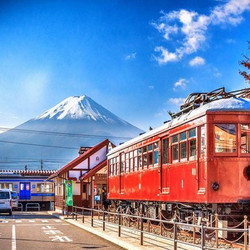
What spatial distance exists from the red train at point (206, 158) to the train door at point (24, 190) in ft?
145

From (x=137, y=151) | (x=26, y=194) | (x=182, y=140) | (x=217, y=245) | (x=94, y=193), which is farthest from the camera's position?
(x=26, y=194)

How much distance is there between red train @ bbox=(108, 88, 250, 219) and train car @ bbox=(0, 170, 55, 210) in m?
44.1

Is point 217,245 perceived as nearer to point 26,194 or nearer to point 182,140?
point 182,140

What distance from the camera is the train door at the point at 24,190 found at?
202ft

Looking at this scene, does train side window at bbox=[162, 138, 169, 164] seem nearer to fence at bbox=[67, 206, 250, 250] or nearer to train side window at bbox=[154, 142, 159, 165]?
train side window at bbox=[154, 142, 159, 165]

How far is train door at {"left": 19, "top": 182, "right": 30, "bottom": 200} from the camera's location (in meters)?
61.7

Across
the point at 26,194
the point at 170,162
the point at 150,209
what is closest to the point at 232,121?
the point at 170,162

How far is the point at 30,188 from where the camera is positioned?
62500 mm

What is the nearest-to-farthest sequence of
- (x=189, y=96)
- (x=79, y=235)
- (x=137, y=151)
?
(x=189, y=96)
(x=79, y=235)
(x=137, y=151)

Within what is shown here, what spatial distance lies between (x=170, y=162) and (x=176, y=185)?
3.06 ft

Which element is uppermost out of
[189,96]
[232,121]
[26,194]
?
[189,96]

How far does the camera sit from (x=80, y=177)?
141 feet

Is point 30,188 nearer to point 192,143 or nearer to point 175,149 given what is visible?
point 175,149

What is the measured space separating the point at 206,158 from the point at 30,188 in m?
49.4
